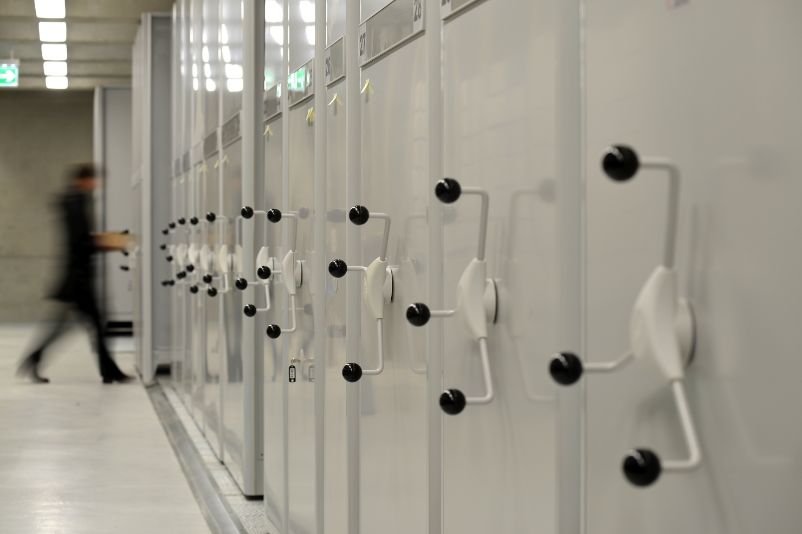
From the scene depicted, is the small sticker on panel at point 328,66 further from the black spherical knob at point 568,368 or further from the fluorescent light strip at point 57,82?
the fluorescent light strip at point 57,82

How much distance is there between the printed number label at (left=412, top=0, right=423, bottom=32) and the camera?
2.22 metres

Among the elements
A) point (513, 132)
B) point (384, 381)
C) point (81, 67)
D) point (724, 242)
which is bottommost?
point (384, 381)

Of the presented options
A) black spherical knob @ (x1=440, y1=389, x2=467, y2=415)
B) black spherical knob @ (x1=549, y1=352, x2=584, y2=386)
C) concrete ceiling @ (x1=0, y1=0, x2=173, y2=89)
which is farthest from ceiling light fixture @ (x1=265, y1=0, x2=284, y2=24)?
concrete ceiling @ (x1=0, y1=0, x2=173, y2=89)

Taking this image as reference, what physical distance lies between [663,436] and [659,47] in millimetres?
459

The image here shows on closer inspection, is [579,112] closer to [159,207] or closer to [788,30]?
[788,30]

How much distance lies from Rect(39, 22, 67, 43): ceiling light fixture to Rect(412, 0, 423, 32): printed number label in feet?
27.1

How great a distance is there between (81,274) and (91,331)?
481mm

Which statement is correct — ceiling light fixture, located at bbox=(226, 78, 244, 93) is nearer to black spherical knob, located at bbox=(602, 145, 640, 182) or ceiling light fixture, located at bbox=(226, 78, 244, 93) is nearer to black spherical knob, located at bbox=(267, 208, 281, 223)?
black spherical knob, located at bbox=(267, 208, 281, 223)

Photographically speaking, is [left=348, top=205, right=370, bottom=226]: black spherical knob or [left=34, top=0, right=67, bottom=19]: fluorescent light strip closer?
[left=348, top=205, right=370, bottom=226]: black spherical knob

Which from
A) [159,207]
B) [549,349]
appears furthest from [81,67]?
[549,349]

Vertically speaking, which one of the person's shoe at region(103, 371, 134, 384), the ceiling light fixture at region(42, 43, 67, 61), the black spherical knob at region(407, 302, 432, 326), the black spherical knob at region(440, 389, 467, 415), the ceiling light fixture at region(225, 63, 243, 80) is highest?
the ceiling light fixture at region(42, 43, 67, 61)

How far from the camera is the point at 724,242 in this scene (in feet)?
3.89

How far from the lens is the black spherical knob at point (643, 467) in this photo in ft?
3.63

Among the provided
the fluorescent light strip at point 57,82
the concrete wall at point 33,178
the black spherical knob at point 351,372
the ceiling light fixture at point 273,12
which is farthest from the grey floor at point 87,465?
the concrete wall at point 33,178
